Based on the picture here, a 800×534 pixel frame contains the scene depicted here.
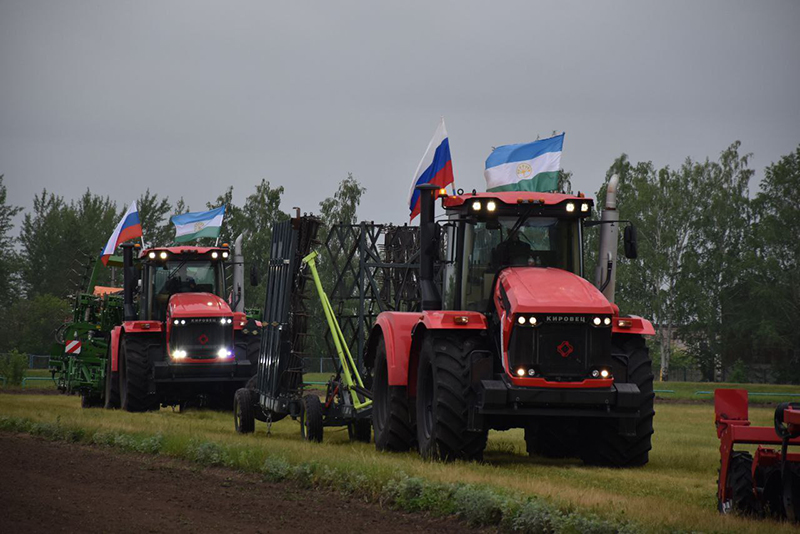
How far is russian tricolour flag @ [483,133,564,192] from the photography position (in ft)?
58.8

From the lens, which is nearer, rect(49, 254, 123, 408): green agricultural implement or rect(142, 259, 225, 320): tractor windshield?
rect(142, 259, 225, 320): tractor windshield

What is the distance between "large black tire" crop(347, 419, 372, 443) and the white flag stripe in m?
4.09

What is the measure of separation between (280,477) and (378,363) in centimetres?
386

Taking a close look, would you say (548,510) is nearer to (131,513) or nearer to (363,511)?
(363,511)

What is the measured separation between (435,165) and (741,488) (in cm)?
1303

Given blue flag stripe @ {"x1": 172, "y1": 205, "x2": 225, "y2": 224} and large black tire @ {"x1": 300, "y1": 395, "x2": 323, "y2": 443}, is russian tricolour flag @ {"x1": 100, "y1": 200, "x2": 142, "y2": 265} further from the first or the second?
large black tire @ {"x1": 300, "y1": 395, "x2": 323, "y2": 443}

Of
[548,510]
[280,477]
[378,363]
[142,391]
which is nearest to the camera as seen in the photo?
[548,510]

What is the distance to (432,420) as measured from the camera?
14641 millimetres

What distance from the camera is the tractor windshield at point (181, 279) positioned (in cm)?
2628

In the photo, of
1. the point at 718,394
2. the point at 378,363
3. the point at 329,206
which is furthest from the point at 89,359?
the point at 329,206

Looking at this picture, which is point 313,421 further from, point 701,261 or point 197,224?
point 701,261

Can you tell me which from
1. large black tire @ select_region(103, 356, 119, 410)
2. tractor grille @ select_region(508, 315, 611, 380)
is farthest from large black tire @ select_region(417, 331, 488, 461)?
large black tire @ select_region(103, 356, 119, 410)

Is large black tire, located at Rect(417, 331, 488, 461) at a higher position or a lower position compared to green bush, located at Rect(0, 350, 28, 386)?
higher

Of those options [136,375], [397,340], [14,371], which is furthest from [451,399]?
[14,371]
